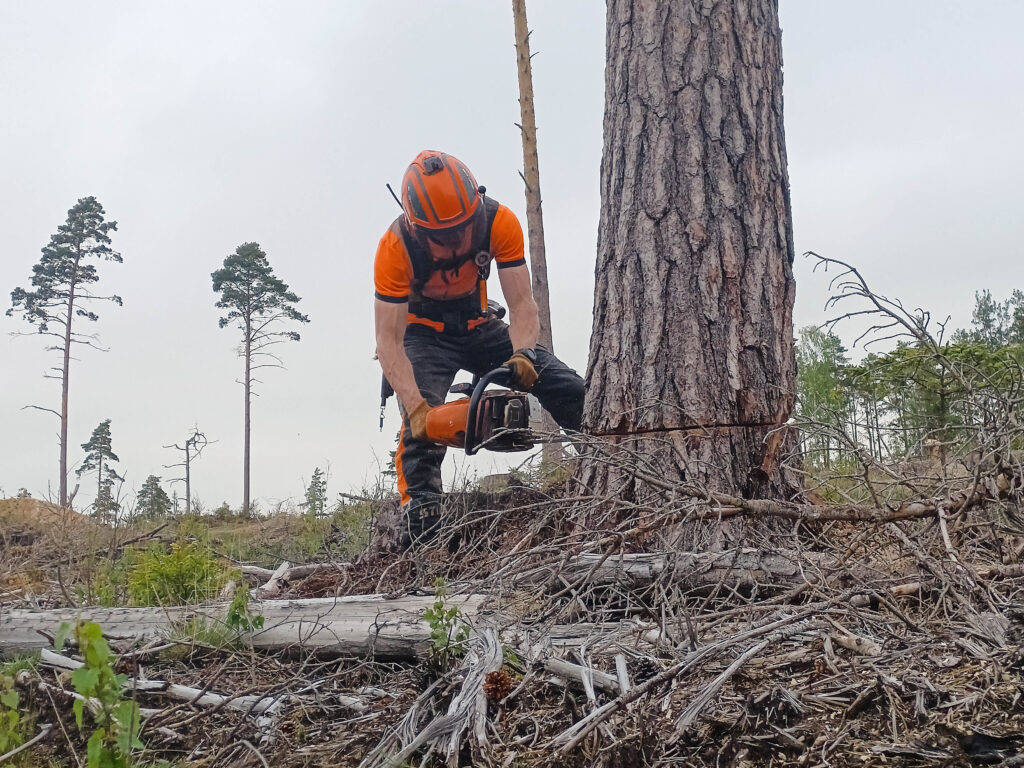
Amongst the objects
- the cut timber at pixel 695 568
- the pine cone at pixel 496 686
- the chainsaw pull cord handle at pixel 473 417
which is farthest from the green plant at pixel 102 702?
the chainsaw pull cord handle at pixel 473 417

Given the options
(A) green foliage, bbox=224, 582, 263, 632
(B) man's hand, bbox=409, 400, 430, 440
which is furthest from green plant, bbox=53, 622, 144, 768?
(B) man's hand, bbox=409, 400, 430, 440

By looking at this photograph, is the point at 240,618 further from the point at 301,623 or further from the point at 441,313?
the point at 441,313

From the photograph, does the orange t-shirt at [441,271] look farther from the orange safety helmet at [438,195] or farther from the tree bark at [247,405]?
the tree bark at [247,405]

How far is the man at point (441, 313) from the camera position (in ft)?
17.6

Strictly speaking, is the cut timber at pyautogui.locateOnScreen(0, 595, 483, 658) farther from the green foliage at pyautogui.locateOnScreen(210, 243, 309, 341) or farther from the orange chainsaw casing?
the green foliage at pyautogui.locateOnScreen(210, 243, 309, 341)

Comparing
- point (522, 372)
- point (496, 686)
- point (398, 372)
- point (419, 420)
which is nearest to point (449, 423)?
point (419, 420)

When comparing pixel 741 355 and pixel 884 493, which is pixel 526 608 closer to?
pixel 884 493

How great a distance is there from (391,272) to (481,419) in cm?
140

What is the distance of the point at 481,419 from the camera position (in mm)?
4988

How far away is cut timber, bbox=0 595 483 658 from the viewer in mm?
2846

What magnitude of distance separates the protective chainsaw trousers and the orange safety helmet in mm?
905

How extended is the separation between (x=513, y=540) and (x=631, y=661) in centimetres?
223

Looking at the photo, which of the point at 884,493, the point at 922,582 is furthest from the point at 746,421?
the point at 922,582

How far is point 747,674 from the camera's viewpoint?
206cm
